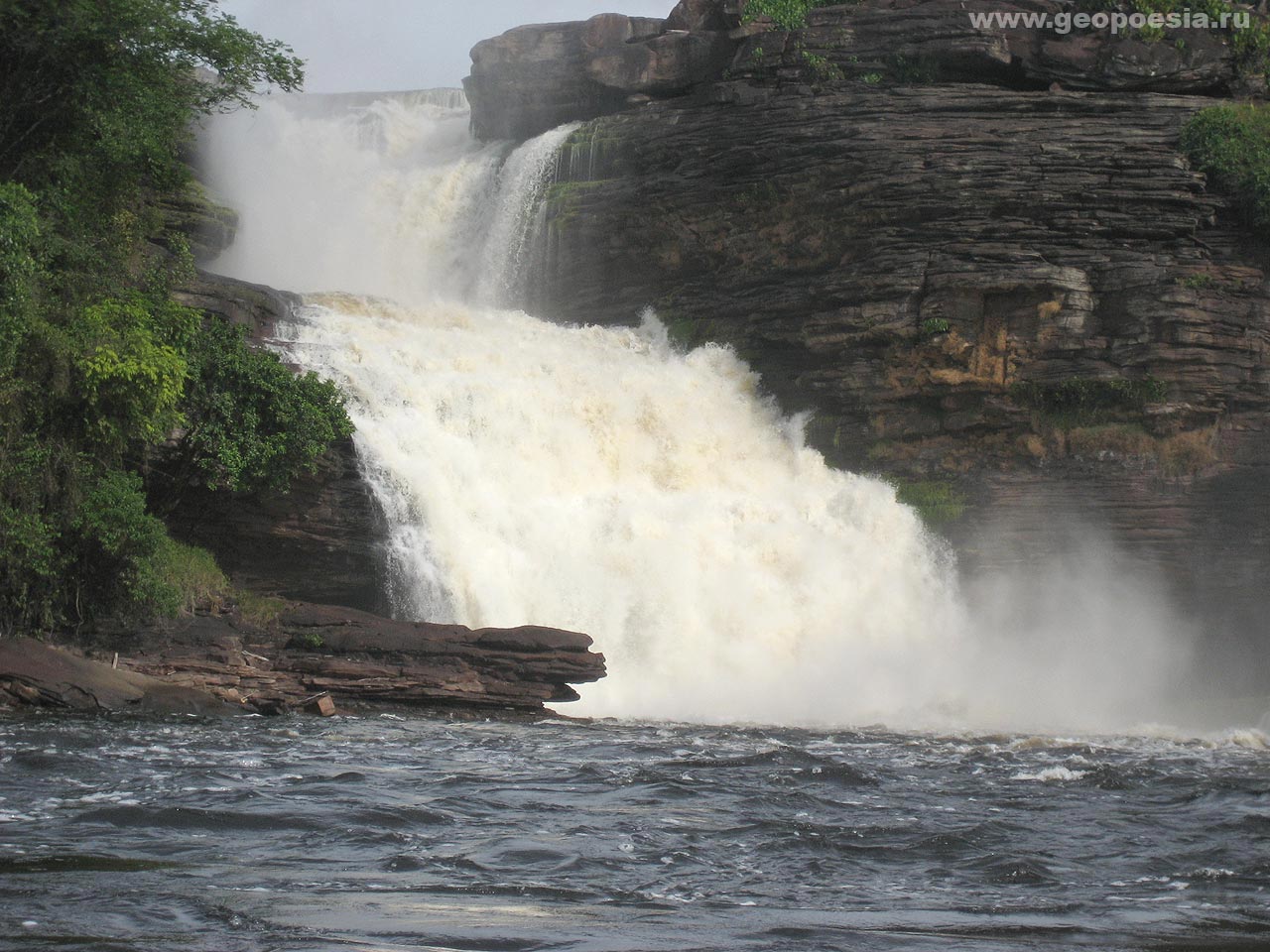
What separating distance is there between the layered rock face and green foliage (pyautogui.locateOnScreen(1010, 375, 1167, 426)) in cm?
6

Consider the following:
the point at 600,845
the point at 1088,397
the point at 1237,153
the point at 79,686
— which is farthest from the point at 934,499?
the point at 600,845

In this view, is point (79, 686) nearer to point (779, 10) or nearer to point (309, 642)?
point (309, 642)

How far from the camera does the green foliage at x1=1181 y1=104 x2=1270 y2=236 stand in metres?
32.6

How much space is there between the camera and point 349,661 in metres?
21.7

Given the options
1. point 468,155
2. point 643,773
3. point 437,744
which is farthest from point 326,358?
point 468,155

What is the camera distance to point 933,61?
3659 centimetres

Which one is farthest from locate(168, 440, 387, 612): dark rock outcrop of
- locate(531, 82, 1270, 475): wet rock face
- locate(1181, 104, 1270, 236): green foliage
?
locate(1181, 104, 1270, 236): green foliage

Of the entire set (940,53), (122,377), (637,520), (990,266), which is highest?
(940,53)

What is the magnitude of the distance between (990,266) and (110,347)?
69.0 feet

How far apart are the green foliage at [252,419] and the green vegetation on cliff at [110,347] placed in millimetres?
35

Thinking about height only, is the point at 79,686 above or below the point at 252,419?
below

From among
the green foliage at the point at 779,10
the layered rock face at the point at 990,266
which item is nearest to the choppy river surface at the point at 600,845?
the layered rock face at the point at 990,266

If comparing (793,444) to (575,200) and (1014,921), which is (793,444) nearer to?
(575,200)

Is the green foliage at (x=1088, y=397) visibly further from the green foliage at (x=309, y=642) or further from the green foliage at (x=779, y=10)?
the green foliage at (x=309, y=642)
